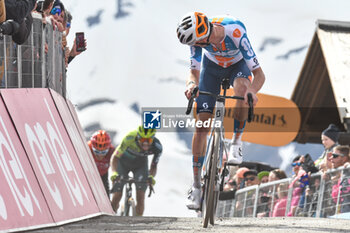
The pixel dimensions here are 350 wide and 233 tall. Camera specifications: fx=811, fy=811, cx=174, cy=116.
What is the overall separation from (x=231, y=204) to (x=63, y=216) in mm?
6206

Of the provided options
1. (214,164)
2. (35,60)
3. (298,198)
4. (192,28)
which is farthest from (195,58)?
(298,198)

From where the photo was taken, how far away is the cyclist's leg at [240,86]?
338 inches

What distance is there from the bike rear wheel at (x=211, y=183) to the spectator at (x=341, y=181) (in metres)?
2.84

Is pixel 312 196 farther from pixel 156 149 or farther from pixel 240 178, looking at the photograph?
pixel 156 149

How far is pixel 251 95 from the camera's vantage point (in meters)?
8.13

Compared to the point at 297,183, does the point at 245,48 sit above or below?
above

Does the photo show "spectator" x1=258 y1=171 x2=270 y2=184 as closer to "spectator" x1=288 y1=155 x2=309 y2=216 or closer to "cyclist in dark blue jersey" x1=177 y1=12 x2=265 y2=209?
"spectator" x1=288 y1=155 x2=309 y2=216

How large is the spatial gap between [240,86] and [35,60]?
2.56 m

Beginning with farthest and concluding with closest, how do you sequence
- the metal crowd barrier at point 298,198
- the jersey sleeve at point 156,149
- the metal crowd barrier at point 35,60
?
the jersey sleeve at point 156,149
the metal crowd barrier at point 298,198
the metal crowd barrier at point 35,60

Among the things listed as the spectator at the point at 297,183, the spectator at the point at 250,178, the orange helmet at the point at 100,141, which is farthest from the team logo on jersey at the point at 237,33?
the orange helmet at the point at 100,141

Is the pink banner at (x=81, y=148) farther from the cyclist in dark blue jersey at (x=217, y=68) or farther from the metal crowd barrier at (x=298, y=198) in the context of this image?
the metal crowd barrier at (x=298, y=198)

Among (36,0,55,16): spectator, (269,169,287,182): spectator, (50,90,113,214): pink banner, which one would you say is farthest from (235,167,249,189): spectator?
(36,0,55,16): spectator

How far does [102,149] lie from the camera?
603 inches

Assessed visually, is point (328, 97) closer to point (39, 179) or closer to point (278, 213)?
point (278, 213)
